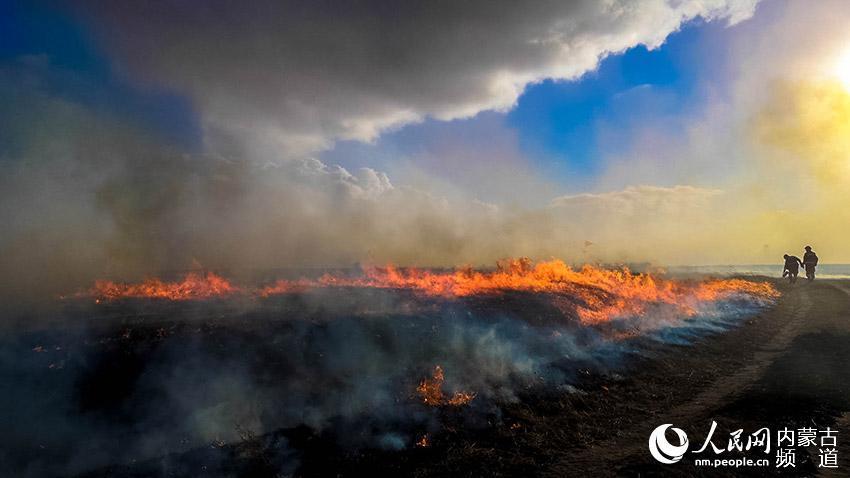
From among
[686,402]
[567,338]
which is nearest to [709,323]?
[567,338]

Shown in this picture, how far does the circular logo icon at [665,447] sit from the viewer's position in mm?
11766

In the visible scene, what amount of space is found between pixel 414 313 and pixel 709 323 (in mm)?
24462

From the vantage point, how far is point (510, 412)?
15.5 metres

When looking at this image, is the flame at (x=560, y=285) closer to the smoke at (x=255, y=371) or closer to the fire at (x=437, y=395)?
the smoke at (x=255, y=371)

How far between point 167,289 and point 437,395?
20.2 m

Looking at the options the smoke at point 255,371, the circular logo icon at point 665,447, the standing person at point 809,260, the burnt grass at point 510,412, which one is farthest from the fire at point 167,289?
the standing person at point 809,260

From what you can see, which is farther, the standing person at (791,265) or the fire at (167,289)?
the standing person at (791,265)

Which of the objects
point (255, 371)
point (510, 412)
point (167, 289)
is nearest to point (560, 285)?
point (510, 412)

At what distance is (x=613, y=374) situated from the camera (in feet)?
65.7

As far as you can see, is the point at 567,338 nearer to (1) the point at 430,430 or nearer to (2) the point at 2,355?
(1) the point at 430,430

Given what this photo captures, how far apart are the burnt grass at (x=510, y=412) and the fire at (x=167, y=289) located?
2937 mm

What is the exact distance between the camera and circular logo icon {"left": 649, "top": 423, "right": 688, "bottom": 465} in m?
11.8

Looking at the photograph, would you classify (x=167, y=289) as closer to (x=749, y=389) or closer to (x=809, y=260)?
(x=749, y=389)

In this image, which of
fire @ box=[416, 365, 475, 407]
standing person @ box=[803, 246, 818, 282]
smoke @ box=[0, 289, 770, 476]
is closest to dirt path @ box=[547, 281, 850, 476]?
smoke @ box=[0, 289, 770, 476]
